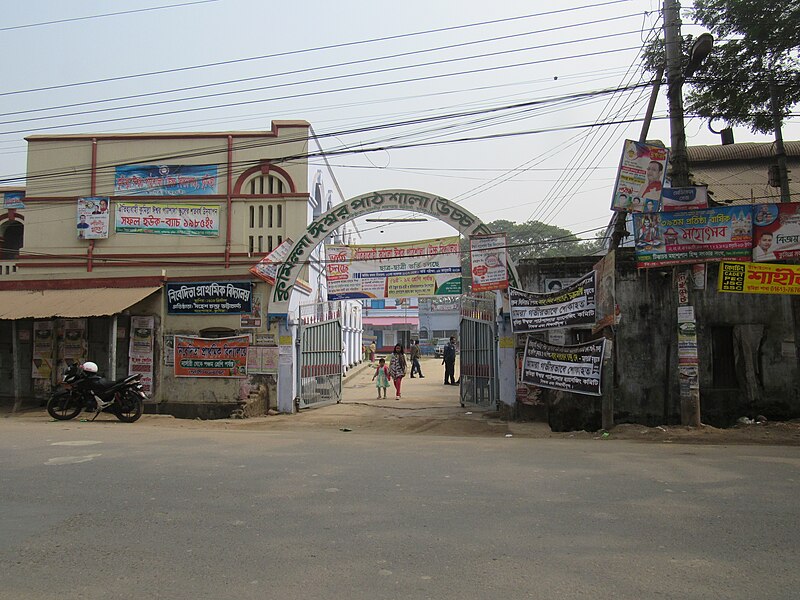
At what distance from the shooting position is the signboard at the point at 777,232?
1271cm

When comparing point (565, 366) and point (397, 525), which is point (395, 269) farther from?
point (397, 525)

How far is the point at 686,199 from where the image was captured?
44.1 ft

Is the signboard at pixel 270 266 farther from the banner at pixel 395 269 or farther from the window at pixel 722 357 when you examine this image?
the window at pixel 722 357

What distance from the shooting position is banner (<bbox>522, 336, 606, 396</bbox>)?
12992 millimetres

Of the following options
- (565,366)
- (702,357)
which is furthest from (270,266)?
(702,357)

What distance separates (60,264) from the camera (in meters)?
25.0

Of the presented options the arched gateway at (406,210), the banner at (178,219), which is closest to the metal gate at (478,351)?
the arched gateway at (406,210)

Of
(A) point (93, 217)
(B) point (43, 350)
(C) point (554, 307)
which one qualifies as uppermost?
(A) point (93, 217)

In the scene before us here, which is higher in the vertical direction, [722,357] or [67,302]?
[67,302]

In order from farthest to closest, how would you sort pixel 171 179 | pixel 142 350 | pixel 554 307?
1. pixel 171 179
2. pixel 142 350
3. pixel 554 307

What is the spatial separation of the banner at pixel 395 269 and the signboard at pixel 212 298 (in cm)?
245

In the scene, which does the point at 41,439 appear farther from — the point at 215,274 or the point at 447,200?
the point at 447,200

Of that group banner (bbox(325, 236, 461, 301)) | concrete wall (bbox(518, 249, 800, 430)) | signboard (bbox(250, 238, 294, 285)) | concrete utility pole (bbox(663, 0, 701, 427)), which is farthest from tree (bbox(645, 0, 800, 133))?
signboard (bbox(250, 238, 294, 285))

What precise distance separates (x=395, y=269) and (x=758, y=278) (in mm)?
8809
